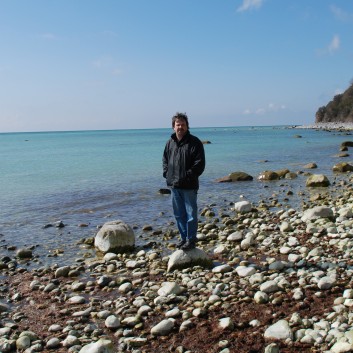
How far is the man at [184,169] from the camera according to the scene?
8344 millimetres

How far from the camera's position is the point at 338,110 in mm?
143875

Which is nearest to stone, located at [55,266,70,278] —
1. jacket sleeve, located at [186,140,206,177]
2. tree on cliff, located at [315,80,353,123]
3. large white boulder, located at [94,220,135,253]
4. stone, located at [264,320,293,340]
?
large white boulder, located at [94,220,135,253]

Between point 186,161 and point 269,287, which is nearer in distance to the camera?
point 269,287

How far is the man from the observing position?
8344 millimetres

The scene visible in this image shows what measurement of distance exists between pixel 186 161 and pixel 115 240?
348 centimetres

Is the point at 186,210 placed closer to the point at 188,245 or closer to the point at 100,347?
the point at 188,245

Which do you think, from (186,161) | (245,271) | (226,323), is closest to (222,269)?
(245,271)

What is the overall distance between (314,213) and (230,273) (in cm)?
503

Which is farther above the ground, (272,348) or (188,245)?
(188,245)

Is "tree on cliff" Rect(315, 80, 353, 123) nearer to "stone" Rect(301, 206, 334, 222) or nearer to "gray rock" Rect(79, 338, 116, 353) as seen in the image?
"stone" Rect(301, 206, 334, 222)

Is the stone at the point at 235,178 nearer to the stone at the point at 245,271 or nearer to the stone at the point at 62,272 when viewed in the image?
the stone at the point at 62,272

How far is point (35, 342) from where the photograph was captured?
5914 millimetres

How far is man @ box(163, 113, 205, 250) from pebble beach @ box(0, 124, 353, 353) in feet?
3.30

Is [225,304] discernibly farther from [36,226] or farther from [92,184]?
[92,184]
